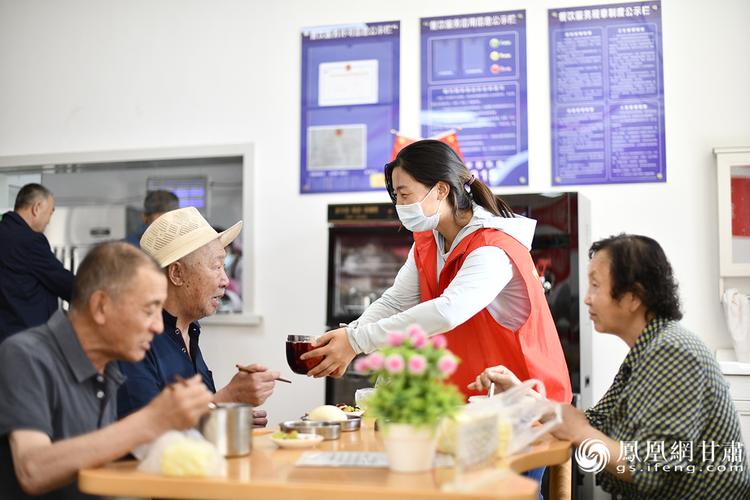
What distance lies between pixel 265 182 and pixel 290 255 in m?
0.48

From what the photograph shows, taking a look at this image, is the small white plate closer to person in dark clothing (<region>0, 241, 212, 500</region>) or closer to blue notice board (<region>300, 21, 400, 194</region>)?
person in dark clothing (<region>0, 241, 212, 500</region>)

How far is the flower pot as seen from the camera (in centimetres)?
150

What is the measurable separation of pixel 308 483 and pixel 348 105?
3671 millimetres

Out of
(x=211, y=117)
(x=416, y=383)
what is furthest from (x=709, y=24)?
(x=416, y=383)

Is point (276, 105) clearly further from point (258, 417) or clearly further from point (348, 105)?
point (258, 417)

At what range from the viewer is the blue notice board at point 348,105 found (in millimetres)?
4801

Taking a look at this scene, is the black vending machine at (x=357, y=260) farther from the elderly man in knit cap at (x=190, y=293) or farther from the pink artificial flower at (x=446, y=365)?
the pink artificial flower at (x=446, y=365)

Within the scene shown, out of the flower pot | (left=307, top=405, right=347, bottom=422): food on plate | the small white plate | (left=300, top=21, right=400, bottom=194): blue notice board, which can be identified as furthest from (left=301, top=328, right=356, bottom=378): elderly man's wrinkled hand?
(left=300, top=21, right=400, bottom=194): blue notice board

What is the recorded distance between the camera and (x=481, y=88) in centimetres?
465

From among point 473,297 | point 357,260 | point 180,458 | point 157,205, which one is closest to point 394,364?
point 180,458

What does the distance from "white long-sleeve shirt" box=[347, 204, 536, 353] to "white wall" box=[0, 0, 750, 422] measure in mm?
2072

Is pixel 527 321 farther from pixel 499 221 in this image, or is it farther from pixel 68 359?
pixel 68 359

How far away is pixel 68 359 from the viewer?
1.75 m

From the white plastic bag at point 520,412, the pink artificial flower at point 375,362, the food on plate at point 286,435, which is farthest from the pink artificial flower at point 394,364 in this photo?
the food on plate at point 286,435
